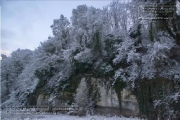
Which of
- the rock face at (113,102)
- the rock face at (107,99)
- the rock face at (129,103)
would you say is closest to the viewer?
the rock face at (129,103)

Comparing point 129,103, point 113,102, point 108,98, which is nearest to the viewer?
point 129,103

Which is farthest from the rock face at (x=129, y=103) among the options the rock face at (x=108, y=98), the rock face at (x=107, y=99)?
the rock face at (x=108, y=98)

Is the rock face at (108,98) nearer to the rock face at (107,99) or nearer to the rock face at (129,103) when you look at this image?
the rock face at (107,99)

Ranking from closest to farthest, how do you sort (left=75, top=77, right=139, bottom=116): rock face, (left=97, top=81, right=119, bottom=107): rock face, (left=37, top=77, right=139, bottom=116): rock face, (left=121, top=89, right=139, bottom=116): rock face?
→ (left=121, top=89, right=139, bottom=116): rock face
(left=75, top=77, right=139, bottom=116): rock face
(left=37, top=77, right=139, bottom=116): rock face
(left=97, top=81, right=119, bottom=107): rock face

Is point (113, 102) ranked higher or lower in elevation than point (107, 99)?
lower

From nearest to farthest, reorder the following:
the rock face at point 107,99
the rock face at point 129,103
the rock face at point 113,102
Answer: the rock face at point 129,103 < the rock face at point 113,102 < the rock face at point 107,99

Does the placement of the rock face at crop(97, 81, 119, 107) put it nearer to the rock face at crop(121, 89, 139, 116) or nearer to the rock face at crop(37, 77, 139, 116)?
the rock face at crop(37, 77, 139, 116)

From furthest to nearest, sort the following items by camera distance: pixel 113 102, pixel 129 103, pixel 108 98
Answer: pixel 108 98, pixel 113 102, pixel 129 103

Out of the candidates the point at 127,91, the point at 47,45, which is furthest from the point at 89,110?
the point at 47,45

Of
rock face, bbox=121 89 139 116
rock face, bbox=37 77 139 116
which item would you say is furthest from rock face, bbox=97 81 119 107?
rock face, bbox=121 89 139 116

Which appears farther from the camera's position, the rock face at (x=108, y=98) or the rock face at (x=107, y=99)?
the rock face at (x=108, y=98)

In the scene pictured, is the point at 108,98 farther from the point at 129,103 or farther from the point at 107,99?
the point at 129,103

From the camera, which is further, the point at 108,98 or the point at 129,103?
the point at 108,98

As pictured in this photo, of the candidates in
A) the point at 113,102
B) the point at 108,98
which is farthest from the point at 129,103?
the point at 108,98
